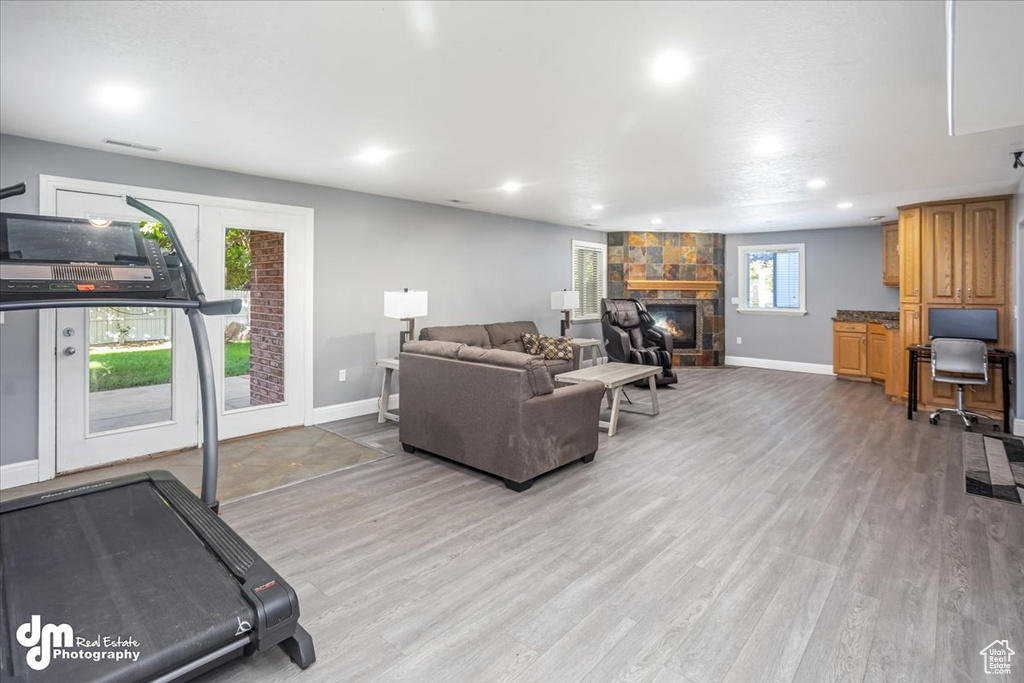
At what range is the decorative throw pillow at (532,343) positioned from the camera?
637 cm

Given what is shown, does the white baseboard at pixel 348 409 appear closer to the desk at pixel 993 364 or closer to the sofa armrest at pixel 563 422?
the sofa armrest at pixel 563 422

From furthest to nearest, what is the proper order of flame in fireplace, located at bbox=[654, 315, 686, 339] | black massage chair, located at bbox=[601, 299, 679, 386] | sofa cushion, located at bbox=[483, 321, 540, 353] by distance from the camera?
1. flame in fireplace, located at bbox=[654, 315, 686, 339]
2. black massage chair, located at bbox=[601, 299, 679, 386]
3. sofa cushion, located at bbox=[483, 321, 540, 353]

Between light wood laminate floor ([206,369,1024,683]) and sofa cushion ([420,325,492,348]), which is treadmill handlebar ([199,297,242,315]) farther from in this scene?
sofa cushion ([420,325,492,348])

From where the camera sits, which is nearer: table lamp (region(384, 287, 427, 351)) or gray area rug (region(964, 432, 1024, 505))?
gray area rug (region(964, 432, 1024, 505))

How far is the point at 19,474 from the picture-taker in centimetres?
342

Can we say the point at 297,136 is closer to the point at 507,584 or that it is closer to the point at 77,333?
the point at 77,333

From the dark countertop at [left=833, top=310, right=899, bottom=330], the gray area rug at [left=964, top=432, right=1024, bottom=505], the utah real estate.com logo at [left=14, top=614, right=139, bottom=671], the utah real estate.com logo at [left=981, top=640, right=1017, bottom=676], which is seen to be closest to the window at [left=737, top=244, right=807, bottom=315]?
the dark countertop at [left=833, top=310, right=899, bottom=330]

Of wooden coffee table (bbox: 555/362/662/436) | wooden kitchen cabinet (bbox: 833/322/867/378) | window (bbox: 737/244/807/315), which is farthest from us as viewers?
window (bbox: 737/244/807/315)

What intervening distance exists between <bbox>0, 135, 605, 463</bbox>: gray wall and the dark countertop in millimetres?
4083

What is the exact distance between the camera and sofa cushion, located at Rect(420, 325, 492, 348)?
547cm

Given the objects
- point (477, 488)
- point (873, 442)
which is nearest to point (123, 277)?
point (477, 488)

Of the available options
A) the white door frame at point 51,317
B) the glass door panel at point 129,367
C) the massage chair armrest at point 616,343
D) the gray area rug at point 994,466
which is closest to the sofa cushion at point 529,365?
the glass door panel at point 129,367

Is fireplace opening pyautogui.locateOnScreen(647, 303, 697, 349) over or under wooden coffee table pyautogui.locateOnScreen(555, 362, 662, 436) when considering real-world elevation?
over

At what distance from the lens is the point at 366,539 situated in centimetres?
269
